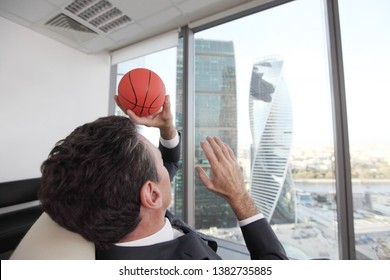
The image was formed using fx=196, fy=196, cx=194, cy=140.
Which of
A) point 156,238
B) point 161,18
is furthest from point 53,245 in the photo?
point 161,18

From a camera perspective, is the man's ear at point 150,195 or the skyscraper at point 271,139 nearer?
the man's ear at point 150,195

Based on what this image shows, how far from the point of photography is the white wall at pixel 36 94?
2.16m

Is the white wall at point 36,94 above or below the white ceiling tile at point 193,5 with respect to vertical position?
below

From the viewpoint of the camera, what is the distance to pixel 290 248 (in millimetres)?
1881

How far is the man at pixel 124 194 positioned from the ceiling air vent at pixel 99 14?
1.81 m

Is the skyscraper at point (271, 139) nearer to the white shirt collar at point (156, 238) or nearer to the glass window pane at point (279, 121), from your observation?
the glass window pane at point (279, 121)

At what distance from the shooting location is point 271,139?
1936 millimetres

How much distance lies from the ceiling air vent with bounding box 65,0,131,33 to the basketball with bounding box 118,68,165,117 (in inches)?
50.6

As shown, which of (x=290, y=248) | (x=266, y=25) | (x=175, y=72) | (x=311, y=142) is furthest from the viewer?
(x=175, y=72)

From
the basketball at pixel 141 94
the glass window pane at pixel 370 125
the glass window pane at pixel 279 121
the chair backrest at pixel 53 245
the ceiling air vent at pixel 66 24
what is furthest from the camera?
the ceiling air vent at pixel 66 24

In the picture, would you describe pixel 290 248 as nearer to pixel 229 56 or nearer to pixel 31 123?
pixel 229 56

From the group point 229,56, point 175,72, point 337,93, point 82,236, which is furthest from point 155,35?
point 82,236

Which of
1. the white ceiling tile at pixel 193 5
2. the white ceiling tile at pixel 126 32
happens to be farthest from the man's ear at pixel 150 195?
the white ceiling tile at pixel 126 32

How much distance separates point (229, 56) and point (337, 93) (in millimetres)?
1157
